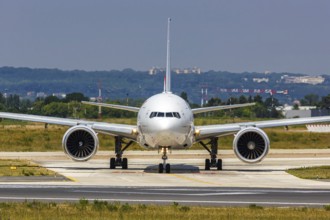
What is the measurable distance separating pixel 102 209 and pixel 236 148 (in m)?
19.4

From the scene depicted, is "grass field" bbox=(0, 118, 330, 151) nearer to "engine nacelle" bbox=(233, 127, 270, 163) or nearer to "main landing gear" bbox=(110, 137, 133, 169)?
"main landing gear" bbox=(110, 137, 133, 169)

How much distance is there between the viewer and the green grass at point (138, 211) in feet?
91.6

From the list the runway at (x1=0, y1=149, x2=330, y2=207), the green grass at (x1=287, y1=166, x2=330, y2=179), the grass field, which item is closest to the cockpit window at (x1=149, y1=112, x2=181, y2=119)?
the runway at (x1=0, y1=149, x2=330, y2=207)

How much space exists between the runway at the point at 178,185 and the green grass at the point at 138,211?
2063mm

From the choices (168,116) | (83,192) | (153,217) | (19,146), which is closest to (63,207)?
(153,217)

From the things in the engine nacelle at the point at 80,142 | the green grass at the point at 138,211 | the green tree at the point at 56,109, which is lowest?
the green grass at the point at 138,211

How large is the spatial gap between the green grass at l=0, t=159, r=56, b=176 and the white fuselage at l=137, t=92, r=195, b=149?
4.62 m

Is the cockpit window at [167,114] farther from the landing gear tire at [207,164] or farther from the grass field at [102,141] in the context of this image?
the grass field at [102,141]

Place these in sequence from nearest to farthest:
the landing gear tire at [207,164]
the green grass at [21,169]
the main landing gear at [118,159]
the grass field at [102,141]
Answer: the green grass at [21,169] < the landing gear tire at [207,164] < the main landing gear at [118,159] < the grass field at [102,141]

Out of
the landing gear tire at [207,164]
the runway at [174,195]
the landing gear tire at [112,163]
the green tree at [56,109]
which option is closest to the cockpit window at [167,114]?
the landing gear tire at [207,164]

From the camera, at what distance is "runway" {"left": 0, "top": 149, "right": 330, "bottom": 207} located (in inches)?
1330

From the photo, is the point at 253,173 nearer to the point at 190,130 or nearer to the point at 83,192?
the point at 190,130

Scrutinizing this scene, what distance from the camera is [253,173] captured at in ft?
159

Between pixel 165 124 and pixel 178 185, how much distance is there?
6.59m
